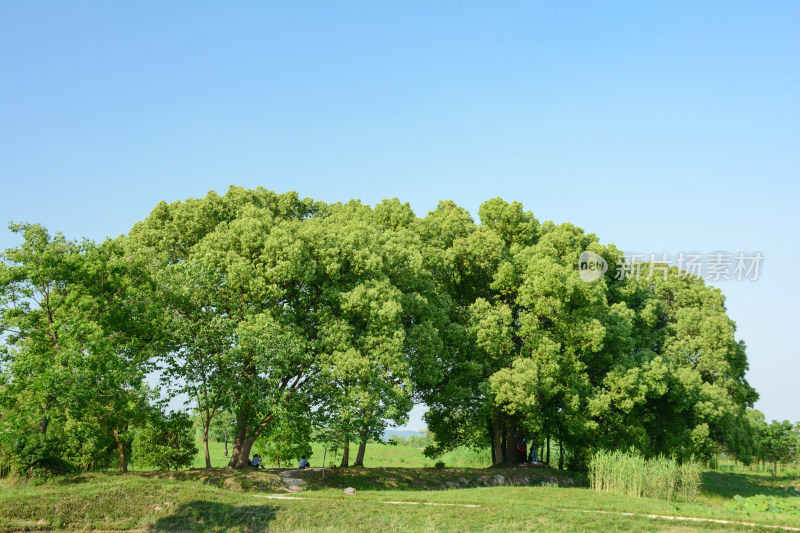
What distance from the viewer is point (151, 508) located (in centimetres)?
1627

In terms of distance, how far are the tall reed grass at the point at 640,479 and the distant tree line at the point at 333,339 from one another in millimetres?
5263

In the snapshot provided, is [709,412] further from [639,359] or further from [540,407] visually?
[540,407]

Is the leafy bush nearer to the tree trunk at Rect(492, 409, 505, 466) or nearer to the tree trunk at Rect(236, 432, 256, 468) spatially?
the tree trunk at Rect(492, 409, 505, 466)

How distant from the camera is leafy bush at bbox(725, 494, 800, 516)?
17692mm

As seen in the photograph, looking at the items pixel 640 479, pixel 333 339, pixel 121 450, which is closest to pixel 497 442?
→ pixel 640 479

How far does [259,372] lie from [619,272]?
24545 mm

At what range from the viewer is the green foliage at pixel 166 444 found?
75.8ft

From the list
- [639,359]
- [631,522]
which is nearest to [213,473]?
[631,522]

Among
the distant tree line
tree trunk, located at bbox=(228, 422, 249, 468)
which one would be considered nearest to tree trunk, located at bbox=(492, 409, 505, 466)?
the distant tree line

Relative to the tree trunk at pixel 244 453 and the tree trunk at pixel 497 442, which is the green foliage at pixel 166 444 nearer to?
the tree trunk at pixel 244 453

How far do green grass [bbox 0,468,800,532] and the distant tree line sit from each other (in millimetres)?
3422

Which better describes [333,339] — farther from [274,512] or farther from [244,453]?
[274,512]

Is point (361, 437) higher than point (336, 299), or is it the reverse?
point (336, 299)

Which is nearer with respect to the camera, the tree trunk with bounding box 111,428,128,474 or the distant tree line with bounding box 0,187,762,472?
the distant tree line with bounding box 0,187,762,472
